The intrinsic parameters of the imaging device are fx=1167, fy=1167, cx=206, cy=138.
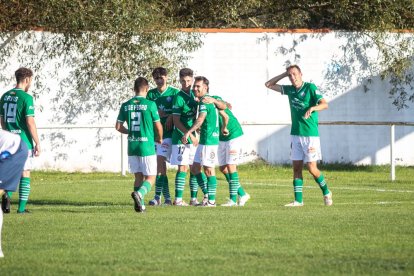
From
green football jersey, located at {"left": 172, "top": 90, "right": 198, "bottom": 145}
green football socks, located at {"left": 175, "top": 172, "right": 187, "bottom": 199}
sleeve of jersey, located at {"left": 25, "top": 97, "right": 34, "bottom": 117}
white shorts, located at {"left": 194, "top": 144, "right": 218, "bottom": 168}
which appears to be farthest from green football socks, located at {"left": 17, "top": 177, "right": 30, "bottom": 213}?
white shorts, located at {"left": 194, "top": 144, "right": 218, "bottom": 168}

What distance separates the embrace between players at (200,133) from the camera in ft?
56.7

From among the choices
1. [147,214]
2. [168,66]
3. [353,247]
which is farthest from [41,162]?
[353,247]

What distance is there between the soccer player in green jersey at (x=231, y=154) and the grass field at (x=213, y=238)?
41 centimetres

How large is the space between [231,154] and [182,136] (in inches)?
38.6

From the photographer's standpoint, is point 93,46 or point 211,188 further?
point 93,46

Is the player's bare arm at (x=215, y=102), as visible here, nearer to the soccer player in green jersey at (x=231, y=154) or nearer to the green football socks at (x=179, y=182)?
the soccer player in green jersey at (x=231, y=154)

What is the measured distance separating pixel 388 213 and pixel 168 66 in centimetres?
1343

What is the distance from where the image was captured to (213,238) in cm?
1269

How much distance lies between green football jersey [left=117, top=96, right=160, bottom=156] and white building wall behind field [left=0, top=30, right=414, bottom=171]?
11.3 meters

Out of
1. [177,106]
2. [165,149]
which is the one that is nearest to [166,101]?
[177,106]

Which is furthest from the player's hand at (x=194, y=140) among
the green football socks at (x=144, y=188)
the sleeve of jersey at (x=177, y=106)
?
the green football socks at (x=144, y=188)

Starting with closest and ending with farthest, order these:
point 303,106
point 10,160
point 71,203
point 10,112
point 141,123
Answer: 1. point 10,160
2. point 141,123
3. point 10,112
4. point 303,106
5. point 71,203

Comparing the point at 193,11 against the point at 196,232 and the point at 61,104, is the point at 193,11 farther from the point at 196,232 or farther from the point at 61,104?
the point at 196,232

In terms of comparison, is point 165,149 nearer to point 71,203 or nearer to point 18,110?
point 71,203
